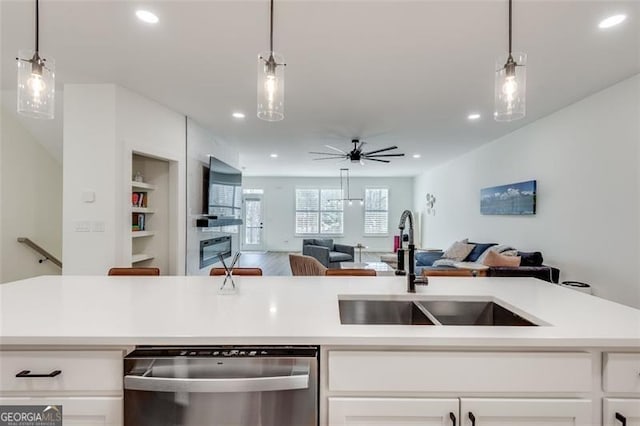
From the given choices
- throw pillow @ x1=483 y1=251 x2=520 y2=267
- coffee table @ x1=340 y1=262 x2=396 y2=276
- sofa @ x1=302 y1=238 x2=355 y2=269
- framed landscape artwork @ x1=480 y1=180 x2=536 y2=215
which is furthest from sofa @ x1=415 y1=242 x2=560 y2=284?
sofa @ x1=302 y1=238 x2=355 y2=269

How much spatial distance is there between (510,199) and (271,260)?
6.16m

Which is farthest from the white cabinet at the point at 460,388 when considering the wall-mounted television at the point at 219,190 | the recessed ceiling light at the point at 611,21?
the wall-mounted television at the point at 219,190

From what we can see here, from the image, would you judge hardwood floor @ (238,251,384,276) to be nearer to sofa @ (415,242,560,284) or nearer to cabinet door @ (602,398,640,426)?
sofa @ (415,242,560,284)

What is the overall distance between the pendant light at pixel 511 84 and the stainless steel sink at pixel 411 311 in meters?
1.09

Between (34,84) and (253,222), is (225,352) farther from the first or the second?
(253,222)

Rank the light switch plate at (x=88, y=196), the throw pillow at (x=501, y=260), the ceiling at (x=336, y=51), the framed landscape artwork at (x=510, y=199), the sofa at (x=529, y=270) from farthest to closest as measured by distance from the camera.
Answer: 1. the framed landscape artwork at (x=510, y=199)
2. the throw pillow at (x=501, y=260)
3. the sofa at (x=529, y=270)
4. the light switch plate at (x=88, y=196)
5. the ceiling at (x=336, y=51)

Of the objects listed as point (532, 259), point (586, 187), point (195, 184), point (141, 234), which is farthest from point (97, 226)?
point (586, 187)

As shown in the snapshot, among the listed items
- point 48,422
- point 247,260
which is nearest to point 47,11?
point 48,422

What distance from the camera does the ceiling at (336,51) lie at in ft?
6.48

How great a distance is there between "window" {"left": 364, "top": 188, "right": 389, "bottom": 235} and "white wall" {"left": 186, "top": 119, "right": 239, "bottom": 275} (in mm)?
6502

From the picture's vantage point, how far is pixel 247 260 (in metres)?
8.62

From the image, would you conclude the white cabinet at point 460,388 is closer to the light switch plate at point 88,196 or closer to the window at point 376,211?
the light switch plate at point 88,196

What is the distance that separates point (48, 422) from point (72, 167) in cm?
301

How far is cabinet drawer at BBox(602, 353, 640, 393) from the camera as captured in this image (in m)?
0.97
